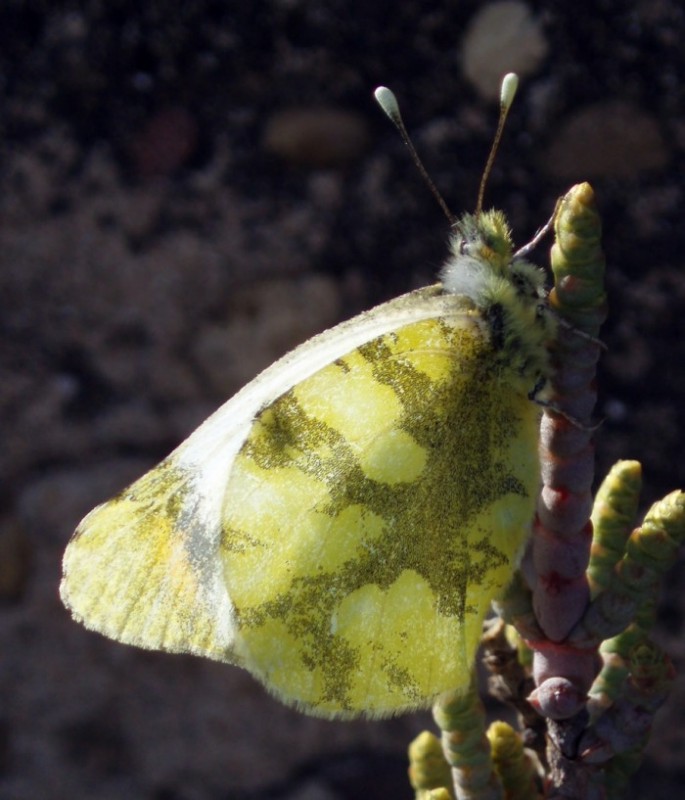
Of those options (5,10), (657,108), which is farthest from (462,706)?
(5,10)

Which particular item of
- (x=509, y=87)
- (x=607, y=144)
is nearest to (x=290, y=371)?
(x=509, y=87)

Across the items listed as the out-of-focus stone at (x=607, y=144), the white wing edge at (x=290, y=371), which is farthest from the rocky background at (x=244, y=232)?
the white wing edge at (x=290, y=371)

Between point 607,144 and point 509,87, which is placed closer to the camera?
point 509,87

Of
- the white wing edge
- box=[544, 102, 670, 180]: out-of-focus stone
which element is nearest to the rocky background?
box=[544, 102, 670, 180]: out-of-focus stone

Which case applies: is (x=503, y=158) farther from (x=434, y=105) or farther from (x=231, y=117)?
(x=231, y=117)

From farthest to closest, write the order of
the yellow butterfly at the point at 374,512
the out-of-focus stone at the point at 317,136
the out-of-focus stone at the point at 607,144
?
the out-of-focus stone at the point at 317,136 < the out-of-focus stone at the point at 607,144 < the yellow butterfly at the point at 374,512

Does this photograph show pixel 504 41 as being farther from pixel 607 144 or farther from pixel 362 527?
pixel 362 527

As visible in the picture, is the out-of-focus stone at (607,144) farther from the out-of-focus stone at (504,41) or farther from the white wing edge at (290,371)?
the white wing edge at (290,371)
